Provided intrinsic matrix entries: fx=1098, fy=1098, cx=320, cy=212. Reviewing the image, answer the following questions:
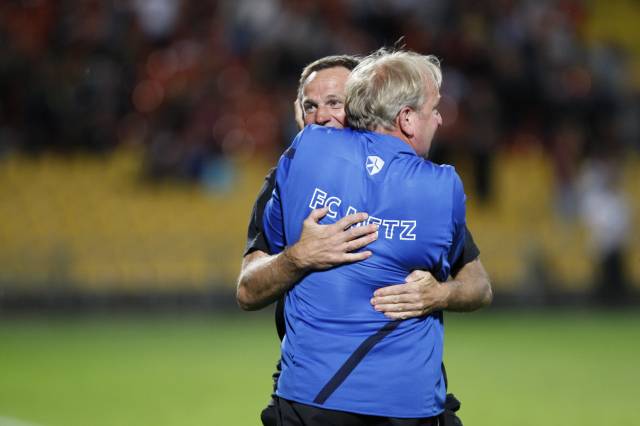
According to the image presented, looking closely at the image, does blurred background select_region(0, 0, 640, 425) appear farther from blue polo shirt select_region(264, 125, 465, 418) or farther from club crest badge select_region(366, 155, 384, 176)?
club crest badge select_region(366, 155, 384, 176)

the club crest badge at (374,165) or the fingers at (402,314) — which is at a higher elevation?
the club crest badge at (374,165)

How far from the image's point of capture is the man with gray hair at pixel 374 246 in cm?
382

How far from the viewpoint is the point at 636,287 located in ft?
54.6

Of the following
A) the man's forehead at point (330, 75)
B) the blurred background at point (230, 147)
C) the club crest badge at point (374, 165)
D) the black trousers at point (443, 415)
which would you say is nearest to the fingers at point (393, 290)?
the club crest badge at point (374, 165)

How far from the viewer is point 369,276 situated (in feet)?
12.7

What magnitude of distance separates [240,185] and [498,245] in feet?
14.2

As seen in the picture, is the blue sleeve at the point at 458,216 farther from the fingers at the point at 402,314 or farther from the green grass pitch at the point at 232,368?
the green grass pitch at the point at 232,368

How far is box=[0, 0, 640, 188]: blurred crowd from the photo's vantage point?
18078 mm

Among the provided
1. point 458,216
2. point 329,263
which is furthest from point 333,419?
point 458,216

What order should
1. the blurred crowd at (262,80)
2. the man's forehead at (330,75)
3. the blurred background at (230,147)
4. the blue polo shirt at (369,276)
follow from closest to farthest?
the blue polo shirt at (369,276)
the man's forehead at (330,75)
the blurred background at (230,147)
the blurred crowd at (262,80)

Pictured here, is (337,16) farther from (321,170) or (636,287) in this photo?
(321,170)

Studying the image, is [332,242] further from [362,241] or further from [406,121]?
[406,121]

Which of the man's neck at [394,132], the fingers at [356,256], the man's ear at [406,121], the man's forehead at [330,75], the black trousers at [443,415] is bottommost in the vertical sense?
the black trousers at [443,415]

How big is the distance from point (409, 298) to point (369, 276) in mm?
160
